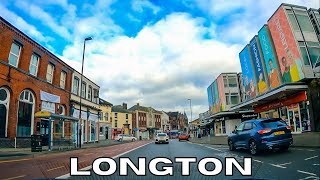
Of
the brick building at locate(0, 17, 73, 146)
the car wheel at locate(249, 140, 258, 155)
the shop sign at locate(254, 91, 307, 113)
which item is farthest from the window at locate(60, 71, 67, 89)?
the car wheel at locate(249, 140, 258, 155)

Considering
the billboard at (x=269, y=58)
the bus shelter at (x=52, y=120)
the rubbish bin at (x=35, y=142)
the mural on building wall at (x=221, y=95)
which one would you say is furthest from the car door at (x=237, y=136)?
the mural on building wall at (x=221, y=95)

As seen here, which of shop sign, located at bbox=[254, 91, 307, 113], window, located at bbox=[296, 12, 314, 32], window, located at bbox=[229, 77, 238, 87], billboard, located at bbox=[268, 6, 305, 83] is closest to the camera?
billboard, located at bbox=[268, 6, 305, 83]

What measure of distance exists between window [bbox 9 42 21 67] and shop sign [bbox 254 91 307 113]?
2335 centimetres

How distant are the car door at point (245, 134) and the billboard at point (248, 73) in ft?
68.6

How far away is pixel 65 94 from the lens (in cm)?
3594

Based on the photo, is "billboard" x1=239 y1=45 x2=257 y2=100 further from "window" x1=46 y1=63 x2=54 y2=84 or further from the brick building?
"window" x1=46 y1=63 x2=54 y2=84

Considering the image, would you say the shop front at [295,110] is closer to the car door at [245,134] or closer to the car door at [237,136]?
the car door at [237,136]

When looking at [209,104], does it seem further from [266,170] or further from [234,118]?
[266,170]

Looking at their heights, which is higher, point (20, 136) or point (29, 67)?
point (29, 67)

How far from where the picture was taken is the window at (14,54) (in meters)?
24.6

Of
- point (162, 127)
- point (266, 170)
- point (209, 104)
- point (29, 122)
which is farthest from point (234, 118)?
point (162, 127)

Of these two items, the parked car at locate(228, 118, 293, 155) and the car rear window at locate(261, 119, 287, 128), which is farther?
the car rear window at locate(261, 119, 287, 128)

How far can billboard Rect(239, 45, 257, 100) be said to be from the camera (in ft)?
120

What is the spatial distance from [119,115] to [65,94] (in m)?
57.1
